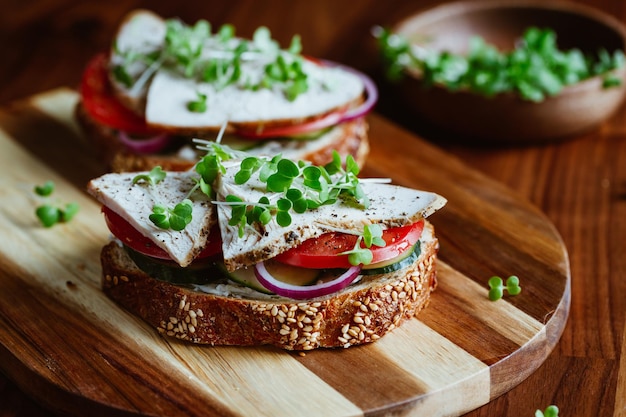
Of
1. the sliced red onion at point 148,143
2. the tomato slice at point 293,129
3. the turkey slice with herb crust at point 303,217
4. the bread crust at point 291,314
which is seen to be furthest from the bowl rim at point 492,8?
the bread crust at point 291,314

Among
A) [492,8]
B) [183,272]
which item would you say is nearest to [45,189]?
[183,272]

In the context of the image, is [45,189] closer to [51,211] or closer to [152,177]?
[51,211]

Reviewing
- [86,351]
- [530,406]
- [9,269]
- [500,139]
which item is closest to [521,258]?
[530,406]

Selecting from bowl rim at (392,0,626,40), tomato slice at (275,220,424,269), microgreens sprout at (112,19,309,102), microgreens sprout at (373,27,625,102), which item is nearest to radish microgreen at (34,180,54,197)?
microgreens sprout at (112,19,309,102)

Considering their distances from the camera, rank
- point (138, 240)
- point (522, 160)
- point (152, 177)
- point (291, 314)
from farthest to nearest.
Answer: point (522, 160) → point (152, 177) → point (138, 240) → point (291, 314)

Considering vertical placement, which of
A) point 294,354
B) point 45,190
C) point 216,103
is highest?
point 216,103

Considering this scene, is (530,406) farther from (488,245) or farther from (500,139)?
(500,139)

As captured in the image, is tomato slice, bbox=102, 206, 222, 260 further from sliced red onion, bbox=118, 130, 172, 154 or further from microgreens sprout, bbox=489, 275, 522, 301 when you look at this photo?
microgreens sprout, bbox=489, 275, 522, 301
